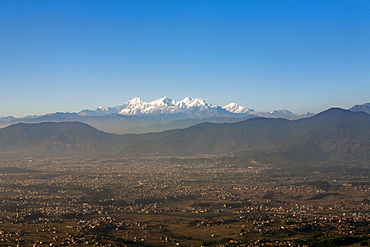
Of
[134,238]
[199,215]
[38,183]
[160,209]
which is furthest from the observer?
[38,183]

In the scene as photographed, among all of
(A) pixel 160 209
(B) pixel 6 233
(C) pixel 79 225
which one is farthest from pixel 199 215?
(B) pixel 6 233

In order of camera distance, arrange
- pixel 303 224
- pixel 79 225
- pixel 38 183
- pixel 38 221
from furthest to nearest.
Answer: pixel 38 183 < pixel 38 221 < pixel 79 225 < pixel 303 224

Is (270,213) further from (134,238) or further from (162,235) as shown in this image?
(134,238)

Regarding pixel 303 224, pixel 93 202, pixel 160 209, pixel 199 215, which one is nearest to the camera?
pixel 303 224

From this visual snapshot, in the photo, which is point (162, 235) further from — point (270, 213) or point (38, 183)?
point (38, 183)

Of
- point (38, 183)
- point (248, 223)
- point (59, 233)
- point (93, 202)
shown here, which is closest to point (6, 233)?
point (59, 233)

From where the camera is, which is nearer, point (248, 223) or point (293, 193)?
point (248, 223)

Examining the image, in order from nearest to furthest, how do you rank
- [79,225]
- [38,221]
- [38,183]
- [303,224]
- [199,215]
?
[303,224] → [79,225] → [38,221] → [199,215] → [38,183]

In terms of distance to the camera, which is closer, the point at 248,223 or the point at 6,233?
the point at 6,233
